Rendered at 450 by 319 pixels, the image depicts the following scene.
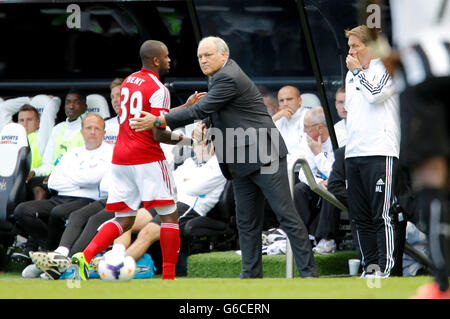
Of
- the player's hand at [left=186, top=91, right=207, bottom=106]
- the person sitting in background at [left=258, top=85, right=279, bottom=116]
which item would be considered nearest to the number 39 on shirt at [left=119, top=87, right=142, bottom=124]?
the player's hand at [left=186, top=91, right=207, bottom=106]

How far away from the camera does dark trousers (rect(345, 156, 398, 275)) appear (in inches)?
261

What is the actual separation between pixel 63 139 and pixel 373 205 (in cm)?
459

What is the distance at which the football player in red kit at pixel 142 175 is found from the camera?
6.71 metres

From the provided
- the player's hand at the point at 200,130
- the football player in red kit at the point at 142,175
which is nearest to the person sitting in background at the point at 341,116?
the player's hand at the point at 200,130

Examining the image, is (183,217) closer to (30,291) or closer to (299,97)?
(299,97)

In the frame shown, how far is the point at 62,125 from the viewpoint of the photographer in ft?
33.5

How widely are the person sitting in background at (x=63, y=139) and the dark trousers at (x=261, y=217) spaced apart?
3.53m

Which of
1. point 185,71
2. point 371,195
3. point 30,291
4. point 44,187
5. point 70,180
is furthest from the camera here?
point 185,71

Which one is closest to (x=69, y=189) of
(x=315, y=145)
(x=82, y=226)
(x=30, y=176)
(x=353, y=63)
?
(x=82, y=226)

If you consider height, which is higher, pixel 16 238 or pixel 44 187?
pixel 44 187

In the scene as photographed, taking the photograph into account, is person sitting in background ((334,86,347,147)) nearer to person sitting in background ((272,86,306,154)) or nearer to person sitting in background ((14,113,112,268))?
person sitting in background ((272,86,306,154))

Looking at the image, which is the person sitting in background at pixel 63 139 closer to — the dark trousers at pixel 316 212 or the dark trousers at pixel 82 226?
the dark trousers at pixel 82 226
